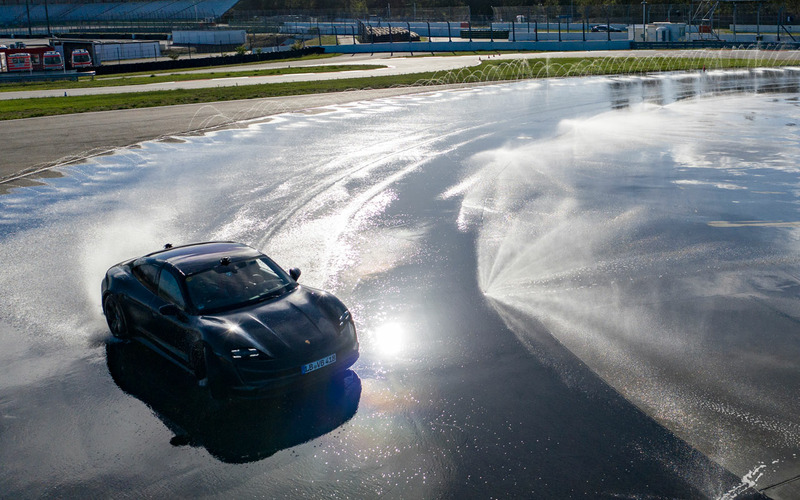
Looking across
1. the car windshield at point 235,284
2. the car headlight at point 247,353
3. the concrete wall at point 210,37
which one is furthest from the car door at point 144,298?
the concrete wall at point 210,37

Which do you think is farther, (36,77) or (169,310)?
(36,77)

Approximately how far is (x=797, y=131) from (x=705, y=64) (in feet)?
103

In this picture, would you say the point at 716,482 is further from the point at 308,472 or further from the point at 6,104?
the point at 6,104

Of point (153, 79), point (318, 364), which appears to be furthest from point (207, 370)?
point (153, 79)

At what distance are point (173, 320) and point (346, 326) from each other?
184 cm

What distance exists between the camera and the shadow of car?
675cm

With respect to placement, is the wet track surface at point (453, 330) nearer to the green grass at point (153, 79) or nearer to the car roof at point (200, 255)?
the car roof at point (200, 255)

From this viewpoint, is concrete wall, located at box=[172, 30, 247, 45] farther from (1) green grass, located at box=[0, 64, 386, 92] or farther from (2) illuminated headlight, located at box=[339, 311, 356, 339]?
(2) illuminated headlight, located at box=[339, 311, 356, 339]

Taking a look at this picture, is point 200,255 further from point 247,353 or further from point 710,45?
point 710,45

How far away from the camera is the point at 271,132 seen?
26359 millimetres

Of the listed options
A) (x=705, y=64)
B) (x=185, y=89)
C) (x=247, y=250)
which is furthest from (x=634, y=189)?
(x=705, y=64)

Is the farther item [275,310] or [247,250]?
[247,250]

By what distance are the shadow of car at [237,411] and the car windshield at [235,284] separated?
0.85 metres

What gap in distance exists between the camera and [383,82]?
43.6m
